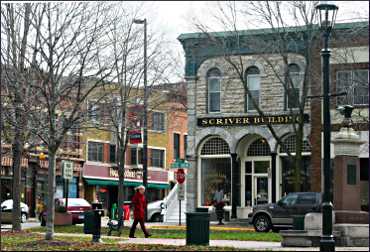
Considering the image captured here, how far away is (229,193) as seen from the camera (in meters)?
44.2

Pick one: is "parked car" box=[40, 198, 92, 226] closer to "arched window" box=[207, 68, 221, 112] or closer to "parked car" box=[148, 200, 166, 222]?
"parked car" box=[148, 200, 166, 222]

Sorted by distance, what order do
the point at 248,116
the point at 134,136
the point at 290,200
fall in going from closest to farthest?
the point at 290,200 → the point at 134,136 → the point at 248,116

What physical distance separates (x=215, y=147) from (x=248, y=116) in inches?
105

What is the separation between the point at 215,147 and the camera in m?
44.5

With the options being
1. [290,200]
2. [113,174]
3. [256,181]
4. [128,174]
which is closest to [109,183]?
[113,174]

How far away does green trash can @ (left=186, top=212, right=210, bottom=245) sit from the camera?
21.4 m

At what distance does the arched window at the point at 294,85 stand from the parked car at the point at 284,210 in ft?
21.0

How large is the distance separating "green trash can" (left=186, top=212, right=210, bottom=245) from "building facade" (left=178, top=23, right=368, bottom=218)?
18540mm

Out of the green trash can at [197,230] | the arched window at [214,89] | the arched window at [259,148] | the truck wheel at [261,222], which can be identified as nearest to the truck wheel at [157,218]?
the arched window at [259,148]

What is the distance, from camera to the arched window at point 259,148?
4356 centimetres

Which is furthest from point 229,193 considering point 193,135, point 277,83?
point 277,83

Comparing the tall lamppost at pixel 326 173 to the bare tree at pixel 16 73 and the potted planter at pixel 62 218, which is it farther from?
the potted planter at pixel 62 218

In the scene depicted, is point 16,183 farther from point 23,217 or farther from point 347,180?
point 23,217

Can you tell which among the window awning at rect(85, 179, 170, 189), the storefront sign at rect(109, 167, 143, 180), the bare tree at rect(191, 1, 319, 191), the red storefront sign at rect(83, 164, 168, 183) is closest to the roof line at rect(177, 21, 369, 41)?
the bare tree at rect(191, 1, 319, 191)
